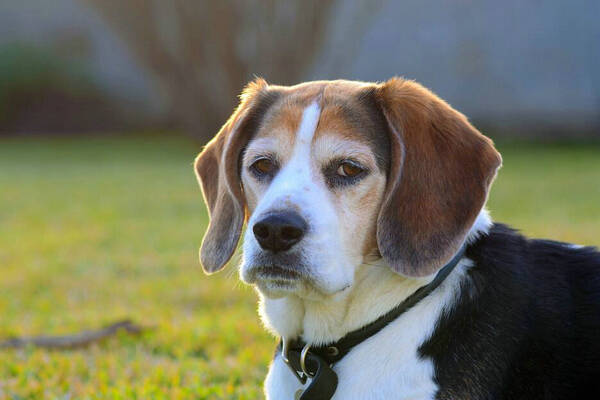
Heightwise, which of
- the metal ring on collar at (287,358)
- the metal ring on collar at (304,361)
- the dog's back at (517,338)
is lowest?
the metal ring on collar at (287,358)

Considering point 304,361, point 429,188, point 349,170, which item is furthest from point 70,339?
point 429,188

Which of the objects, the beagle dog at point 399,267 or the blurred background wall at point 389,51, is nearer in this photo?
the beagle dog at point 399,267

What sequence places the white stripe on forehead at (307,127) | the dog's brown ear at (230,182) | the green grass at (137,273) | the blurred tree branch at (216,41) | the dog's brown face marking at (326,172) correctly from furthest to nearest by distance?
1. the blurred tree branch at (216,41)
2. the green grass at (137,273)
3. the dog's brown ear at (230,182)
4. the white stripe on forehead at (307,127)
5. the dog's brown face marking at (326,172)

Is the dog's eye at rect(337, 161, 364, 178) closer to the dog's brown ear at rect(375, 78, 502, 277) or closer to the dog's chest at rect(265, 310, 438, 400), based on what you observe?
the dog's brown ear at rect(375, 78, 502, 277)

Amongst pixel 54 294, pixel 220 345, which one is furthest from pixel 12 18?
pixel 220 345

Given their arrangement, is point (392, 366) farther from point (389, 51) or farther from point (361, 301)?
point (389, 51)

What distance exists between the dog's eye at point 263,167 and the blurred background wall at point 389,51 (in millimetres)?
17217

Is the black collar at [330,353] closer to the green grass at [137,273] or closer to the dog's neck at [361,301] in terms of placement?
the dog's neck at [361,301]

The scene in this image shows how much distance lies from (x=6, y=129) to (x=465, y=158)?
81.9 ft

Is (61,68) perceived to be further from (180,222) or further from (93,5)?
(180,222)

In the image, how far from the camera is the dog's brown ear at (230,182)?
12.6ft

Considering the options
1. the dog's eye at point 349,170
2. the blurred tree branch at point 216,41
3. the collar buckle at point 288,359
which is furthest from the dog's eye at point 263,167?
the blurred tree branch at point 216,41

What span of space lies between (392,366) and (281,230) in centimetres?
67

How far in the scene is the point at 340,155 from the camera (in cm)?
349
